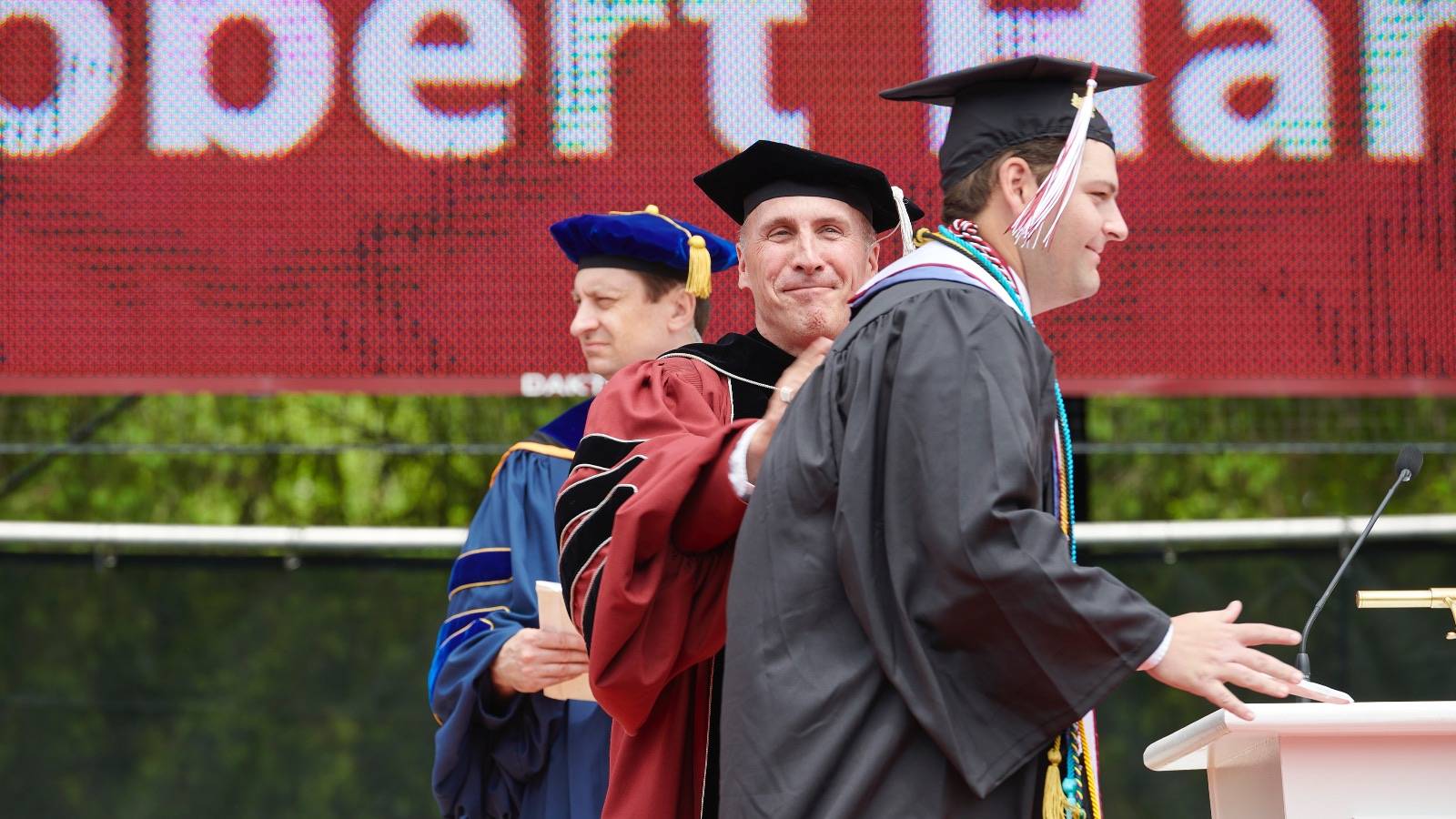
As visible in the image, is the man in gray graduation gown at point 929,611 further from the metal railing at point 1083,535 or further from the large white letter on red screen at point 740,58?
the metal railing at point 1083,535

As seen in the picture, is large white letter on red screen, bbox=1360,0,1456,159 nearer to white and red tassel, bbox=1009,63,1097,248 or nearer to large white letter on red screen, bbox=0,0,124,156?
white and red tassel, bbox=1009,63,1097,248

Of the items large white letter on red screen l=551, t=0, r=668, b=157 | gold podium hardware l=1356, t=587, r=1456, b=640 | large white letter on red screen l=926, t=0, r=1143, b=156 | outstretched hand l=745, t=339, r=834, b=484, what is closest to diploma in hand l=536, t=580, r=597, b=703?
outstretched hand l=745, t=339, r=834, b=484

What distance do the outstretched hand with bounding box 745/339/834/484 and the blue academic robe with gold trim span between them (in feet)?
2.93

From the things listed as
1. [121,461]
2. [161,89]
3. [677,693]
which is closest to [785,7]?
[161,89]

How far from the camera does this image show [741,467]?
2.24 m

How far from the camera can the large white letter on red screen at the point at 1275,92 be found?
398 centimetres

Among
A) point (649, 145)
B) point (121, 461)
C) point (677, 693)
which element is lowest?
point (121, 461)

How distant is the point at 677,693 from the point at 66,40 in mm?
2704

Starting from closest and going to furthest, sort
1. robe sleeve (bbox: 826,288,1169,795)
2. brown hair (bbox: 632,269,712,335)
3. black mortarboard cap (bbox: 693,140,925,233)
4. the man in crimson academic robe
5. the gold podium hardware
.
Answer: robe sleeve (bbox: 826,288,1169,795)
the gold podium hardware
the man in crimson academic robe
black mortarboard cap (bbox: 693,140,925,233)
brown hair (bbox: 632,269,712,335)

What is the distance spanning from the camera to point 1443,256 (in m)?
3.95

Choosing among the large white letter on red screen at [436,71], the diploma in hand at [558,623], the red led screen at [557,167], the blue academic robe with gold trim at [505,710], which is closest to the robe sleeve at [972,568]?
the diploma in hand at [558,623]

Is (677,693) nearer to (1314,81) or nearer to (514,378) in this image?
(514,378)

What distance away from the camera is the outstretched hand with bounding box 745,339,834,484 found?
87.8 inches

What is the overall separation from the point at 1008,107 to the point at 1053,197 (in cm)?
17
